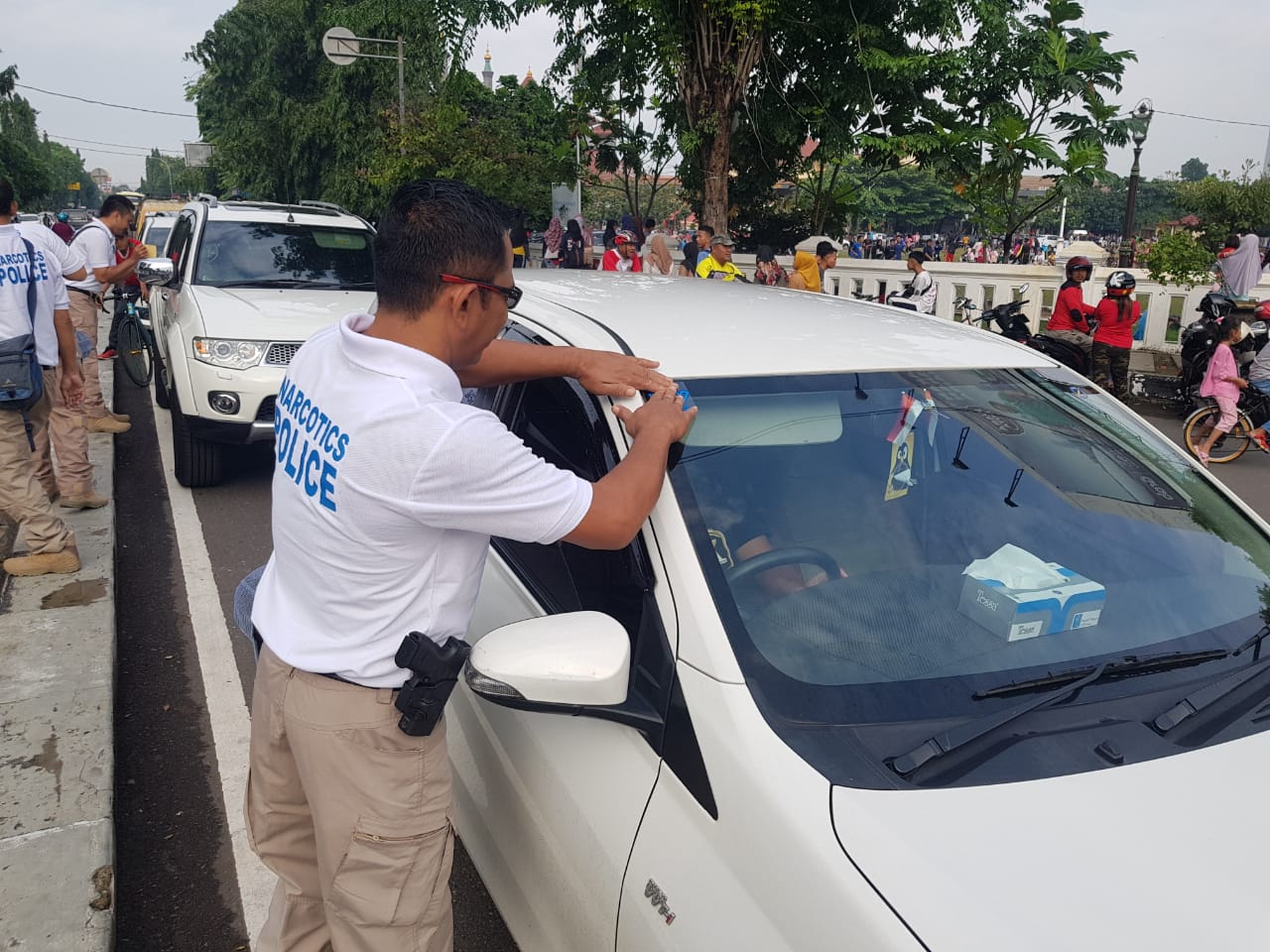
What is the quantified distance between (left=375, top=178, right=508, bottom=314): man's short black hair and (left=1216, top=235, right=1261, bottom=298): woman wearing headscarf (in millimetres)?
13124

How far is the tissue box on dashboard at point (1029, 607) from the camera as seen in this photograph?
1831 millimetres

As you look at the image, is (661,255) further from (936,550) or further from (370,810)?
(370,810)

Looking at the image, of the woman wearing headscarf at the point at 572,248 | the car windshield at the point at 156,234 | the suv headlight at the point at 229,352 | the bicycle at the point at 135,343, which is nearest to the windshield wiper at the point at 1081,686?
the suv headlight at the point at 229,352

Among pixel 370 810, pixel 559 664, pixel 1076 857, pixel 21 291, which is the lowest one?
pixel 370 810

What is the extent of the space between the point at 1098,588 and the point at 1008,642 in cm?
→ 30

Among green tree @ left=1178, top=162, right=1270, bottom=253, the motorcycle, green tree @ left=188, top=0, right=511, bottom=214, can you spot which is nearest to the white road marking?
the motorcycle

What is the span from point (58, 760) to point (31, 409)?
225 cm

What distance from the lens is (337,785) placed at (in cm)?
171

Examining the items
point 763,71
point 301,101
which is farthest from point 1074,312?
point 301,101

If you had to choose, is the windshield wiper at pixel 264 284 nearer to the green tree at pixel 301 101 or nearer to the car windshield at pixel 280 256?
the car windshield at pixel 280 256

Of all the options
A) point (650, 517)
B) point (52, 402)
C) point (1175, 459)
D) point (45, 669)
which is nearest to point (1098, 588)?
point (1175, 459)

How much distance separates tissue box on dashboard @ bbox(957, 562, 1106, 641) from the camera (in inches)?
72.1

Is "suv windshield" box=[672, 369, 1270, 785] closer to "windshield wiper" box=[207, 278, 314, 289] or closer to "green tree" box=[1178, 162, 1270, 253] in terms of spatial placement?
"windshield wiper" box=[207, 278, 314, 289]

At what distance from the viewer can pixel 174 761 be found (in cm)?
341
